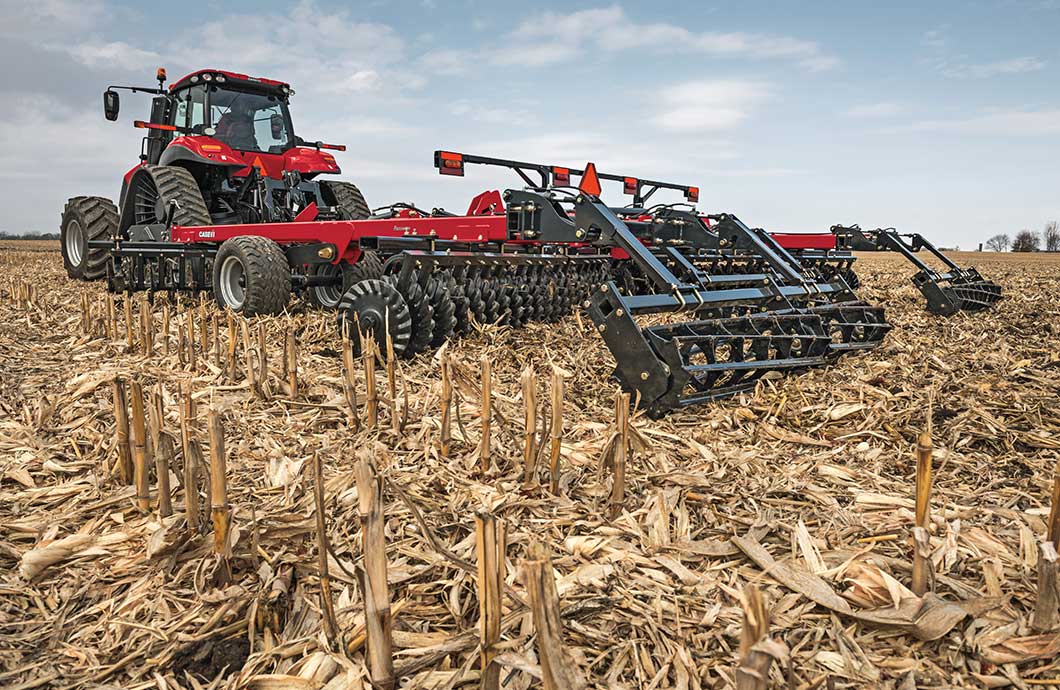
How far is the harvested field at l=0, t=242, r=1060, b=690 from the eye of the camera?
1.78m

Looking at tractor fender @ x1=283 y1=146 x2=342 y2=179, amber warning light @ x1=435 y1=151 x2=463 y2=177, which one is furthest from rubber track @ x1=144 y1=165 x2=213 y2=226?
amber warning light @ x1=435 y1=151 x2=463 y2=177

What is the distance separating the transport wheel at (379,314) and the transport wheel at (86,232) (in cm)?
730

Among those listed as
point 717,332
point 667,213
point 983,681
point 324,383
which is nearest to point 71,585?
point 324,383

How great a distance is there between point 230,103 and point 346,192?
187 cm

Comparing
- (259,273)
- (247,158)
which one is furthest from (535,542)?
(247,158)

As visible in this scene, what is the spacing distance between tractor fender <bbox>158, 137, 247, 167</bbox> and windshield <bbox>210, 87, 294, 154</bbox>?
1.03 feet

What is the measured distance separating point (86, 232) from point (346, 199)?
4.24m

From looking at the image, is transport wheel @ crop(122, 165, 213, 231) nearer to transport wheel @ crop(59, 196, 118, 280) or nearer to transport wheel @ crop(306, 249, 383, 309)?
transport wheel @ crop(59, 196, 118, 280)

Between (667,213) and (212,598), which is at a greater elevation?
(667,213)

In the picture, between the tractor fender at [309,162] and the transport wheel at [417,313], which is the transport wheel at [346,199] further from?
the transport wheel at [417,313]

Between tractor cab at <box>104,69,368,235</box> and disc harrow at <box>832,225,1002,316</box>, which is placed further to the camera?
tractor cab at <box>104,69,368,235</box>

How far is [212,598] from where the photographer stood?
209 cm

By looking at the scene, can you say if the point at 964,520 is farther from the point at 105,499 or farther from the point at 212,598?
the point at 105,499

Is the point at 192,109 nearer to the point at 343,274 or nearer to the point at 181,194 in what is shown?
the point at 181,194
